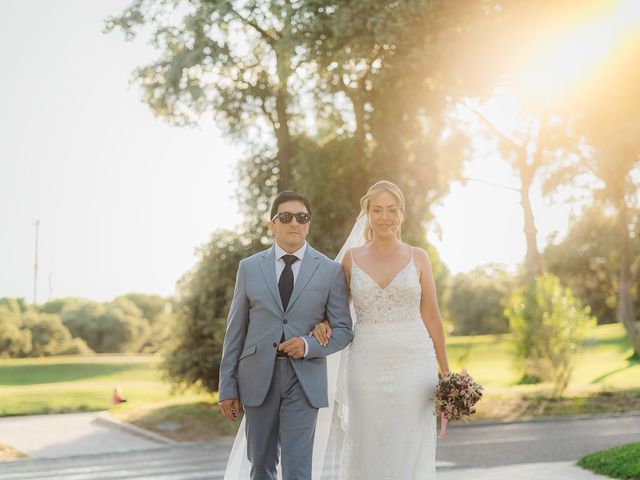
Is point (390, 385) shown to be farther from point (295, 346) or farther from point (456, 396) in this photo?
point (295, 346)

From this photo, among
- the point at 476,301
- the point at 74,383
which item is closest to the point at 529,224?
the point at 74,383

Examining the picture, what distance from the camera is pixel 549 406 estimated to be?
20.4m

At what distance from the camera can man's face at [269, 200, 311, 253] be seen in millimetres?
5465

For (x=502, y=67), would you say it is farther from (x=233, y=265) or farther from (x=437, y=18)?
(x=233, y=265)

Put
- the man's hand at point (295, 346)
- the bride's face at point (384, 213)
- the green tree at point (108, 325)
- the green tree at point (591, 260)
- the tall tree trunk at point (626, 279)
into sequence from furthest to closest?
the green tree at point (591, 260) → the green tree at point (108, 325) → the tall tree trunk at point (626, 279) → the bride's face at point (384, 213) → the man's hand at point (295, 346)

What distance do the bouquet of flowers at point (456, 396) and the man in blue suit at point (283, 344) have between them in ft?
2.47

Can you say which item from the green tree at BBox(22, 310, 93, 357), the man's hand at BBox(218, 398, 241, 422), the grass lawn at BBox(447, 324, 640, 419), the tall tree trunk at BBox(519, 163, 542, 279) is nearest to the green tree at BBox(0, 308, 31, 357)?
the green tree at BBox(22, 310, 93, 357)

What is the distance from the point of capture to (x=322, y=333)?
5273mm

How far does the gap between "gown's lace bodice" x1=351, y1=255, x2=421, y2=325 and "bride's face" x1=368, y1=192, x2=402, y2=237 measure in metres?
0.29

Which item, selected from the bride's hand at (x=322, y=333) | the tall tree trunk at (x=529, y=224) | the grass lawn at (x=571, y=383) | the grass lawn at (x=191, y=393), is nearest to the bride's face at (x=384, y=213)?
the bride's hand at (x=322, y=333)

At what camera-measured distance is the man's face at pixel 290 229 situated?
5.46 m

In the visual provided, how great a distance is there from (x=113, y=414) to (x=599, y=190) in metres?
21.5

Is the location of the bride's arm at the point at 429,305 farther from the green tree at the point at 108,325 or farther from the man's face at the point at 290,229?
the green tree at the point at 108,325

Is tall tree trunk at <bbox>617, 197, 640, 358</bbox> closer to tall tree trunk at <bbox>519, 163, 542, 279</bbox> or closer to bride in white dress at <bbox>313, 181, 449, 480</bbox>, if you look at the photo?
tall tree trunk at <bbox>519, 163, 542, 279</bbox>
